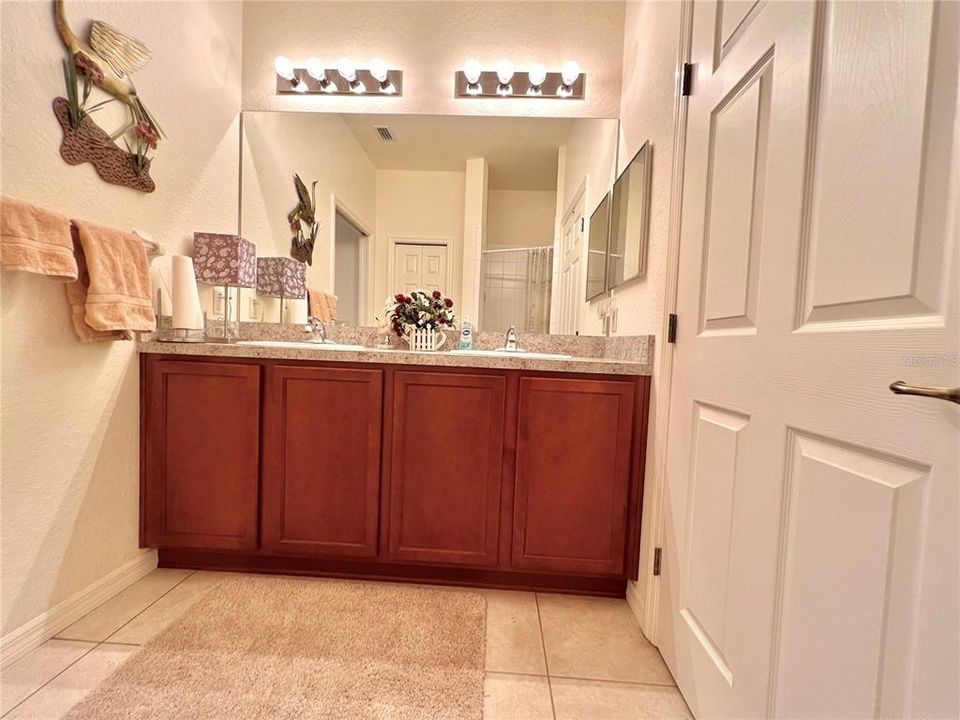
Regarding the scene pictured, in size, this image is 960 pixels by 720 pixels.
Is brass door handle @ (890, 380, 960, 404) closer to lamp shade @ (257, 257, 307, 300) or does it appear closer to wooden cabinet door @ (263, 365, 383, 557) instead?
wooden cabinet door @ (263, 365, 383, 557)

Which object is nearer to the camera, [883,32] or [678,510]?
[883,32]

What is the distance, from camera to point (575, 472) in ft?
5.15

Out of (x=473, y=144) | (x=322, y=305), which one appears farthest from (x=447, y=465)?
(x=473, y=144)

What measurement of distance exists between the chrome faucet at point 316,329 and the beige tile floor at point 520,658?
1122 mm

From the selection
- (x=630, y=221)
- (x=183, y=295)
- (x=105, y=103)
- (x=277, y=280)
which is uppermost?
(x=105, y=103)

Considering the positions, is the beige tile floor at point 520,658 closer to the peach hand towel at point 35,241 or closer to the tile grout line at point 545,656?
the tile grout line at point 545,656

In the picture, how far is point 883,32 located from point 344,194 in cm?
205

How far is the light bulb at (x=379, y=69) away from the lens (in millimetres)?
2074

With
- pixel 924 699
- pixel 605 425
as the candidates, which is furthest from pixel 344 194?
pixel 924 699

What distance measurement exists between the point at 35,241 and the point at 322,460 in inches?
41.4

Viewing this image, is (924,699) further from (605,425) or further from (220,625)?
(220,625)

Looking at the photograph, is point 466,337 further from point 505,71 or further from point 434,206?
point 505,71

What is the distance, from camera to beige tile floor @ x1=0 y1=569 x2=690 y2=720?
113 centimetres

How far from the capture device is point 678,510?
126 centimetres
